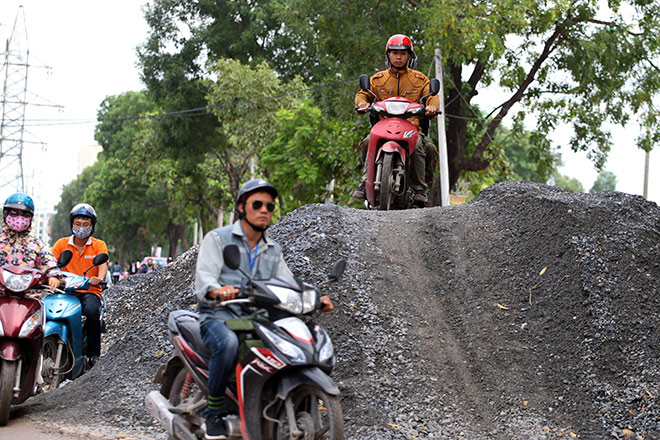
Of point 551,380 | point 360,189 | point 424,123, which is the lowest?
point 551,380

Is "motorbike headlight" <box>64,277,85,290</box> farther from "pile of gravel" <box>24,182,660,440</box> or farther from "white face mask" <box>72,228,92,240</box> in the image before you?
"pile of gravel" <box>24,182,660,440</box>

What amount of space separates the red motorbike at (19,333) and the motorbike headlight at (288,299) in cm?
343

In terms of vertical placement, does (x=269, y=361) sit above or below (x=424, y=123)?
below

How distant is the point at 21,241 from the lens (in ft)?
26.3

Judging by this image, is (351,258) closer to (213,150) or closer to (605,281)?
(605,281)

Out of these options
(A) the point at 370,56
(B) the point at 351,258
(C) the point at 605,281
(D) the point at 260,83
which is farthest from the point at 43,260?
(D) the point at 260,83

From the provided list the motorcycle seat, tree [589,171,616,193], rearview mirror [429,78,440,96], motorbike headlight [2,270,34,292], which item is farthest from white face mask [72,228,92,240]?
tree [589,171,616,193]

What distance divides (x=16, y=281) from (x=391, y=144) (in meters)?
6.29

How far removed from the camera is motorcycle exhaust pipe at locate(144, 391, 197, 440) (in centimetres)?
541

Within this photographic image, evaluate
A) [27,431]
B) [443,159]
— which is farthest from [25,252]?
[443,159]

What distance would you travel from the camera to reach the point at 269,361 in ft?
15.5

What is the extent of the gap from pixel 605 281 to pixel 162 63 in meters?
32.0

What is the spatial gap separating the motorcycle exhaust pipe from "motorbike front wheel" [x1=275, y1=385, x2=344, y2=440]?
2.75 feet

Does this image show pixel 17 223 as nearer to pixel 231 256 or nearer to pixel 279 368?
pixel 231 256
